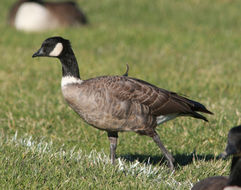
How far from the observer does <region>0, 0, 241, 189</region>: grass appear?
16.6 ft

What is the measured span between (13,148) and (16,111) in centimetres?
259

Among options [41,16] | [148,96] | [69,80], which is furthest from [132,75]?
[41,16]

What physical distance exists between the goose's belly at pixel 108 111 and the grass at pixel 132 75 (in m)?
0.46

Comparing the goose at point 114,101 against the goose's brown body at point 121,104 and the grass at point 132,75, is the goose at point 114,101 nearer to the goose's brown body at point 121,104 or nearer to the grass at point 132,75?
the goose's brown body at point 121,104

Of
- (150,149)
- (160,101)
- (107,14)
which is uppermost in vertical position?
(107,14)

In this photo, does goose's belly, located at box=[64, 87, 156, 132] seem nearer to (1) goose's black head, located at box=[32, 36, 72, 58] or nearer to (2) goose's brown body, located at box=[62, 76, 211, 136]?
(2) goose's brown body, located at box=[62, 76, 211, 136]

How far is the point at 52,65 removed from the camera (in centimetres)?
1198

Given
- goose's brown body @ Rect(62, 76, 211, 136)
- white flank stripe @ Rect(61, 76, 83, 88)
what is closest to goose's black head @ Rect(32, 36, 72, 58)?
white flank stripe @ Rect(61, 76, 83, 88)

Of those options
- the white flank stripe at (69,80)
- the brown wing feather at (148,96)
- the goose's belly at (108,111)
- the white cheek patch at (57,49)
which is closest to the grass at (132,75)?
the goose's belly at (108,111)

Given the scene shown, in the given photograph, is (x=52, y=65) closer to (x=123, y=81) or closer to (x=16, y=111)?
(x=16, y=111)

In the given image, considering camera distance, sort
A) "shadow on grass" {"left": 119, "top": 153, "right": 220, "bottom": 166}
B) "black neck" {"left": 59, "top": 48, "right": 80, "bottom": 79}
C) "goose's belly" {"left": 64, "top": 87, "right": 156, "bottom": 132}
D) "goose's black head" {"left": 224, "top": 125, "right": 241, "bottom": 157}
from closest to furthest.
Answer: "goose's black head" {"left": 224, "top": 125, "right": 241, "bottom": 157}, "goose's belly" {"left": 64, "top": 87, "right": 156, "bottom": 132}, "black neck" {"left": 59, "top": 48, "right": 80, "bottom": 79}, "shadow on grass" {"left": 119, "top": 153, "right": 220, "bottom": 166}

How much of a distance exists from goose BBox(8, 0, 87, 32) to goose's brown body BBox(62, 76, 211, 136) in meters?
11.7

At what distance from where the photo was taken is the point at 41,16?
16891 mm

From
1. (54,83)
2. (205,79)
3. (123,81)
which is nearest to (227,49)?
(205,79)
